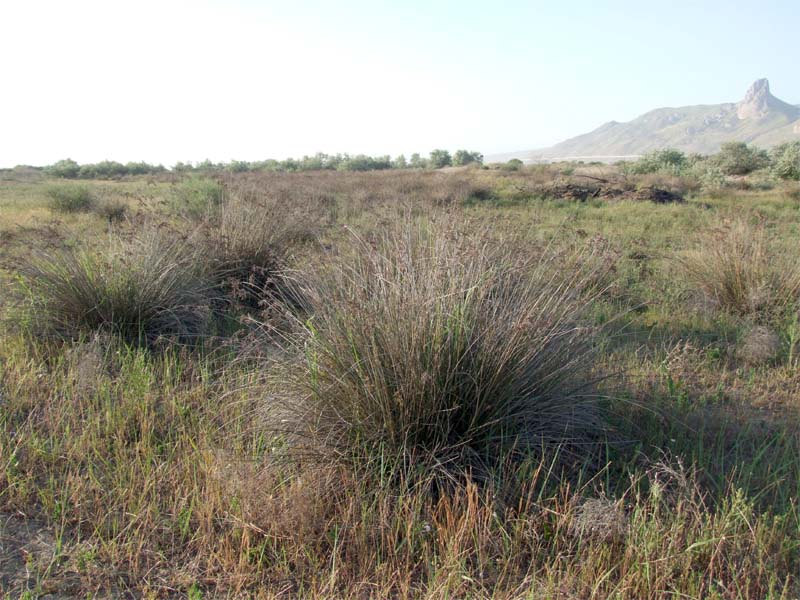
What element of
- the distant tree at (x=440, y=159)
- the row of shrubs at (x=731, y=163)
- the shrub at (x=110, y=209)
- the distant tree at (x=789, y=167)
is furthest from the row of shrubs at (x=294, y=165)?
the shrub at (x=110, y=209)

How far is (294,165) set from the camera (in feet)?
136

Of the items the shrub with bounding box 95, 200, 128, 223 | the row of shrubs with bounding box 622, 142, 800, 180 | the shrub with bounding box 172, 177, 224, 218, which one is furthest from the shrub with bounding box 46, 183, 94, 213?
the row of shrubs with bounding box 622, 142, 800, 180

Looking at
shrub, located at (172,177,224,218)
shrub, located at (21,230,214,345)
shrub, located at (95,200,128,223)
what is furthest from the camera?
shrub, located at (95,200,128,223)

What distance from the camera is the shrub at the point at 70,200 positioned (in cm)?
1234

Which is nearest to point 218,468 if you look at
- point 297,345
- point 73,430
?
point 297,345

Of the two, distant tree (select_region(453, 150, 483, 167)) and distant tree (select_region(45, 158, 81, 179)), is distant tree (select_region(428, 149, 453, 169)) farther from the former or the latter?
distant tree (select_region(45, 158, 81, 179))

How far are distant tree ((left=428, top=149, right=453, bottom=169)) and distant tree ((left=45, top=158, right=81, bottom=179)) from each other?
23.8 metres

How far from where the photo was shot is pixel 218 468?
102 inches

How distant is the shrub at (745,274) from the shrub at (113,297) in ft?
14.9

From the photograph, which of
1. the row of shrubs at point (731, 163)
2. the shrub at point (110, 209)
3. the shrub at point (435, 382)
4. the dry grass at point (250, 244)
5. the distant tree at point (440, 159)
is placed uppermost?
the distant tree at point (440, 159)

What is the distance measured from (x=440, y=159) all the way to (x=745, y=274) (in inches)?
1540

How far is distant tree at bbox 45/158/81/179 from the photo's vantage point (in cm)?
A: 3872

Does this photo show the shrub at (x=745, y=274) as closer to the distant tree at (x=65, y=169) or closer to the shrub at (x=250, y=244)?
the shrub at (x=250, y=244)

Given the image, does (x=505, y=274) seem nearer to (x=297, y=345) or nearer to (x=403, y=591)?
(x=297, y=345)
